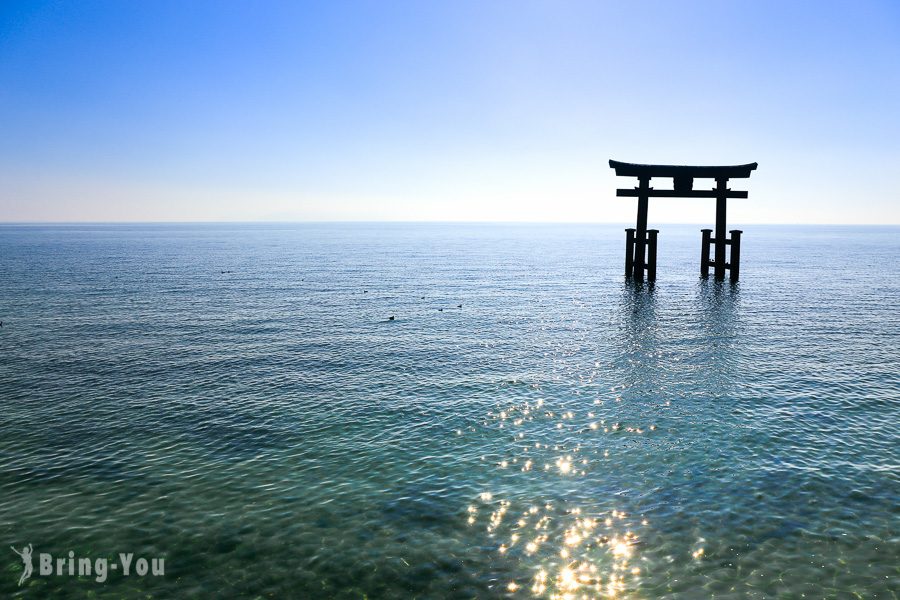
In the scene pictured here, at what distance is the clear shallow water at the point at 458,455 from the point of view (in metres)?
10.2

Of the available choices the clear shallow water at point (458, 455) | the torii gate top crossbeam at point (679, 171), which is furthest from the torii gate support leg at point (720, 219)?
the clear shallow water at point (458, 455)

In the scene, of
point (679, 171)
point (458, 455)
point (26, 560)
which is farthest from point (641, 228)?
point (26, 560)

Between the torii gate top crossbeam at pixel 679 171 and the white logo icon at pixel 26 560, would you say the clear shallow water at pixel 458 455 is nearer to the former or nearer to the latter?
the white logo icon at pixel 26 560

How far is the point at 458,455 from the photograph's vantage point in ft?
49.1

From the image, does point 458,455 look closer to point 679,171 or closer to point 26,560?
point 26,560

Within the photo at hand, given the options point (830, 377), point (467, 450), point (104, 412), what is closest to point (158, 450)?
point (104, 412)

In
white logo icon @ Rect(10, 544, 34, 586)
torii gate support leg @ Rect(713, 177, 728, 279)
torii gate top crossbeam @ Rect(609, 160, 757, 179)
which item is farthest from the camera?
torii gate support leg @ Rect(713, 177, 728, 279)

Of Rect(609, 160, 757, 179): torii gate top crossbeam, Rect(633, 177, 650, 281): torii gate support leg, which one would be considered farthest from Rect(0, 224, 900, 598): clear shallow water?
Rect(609, 160, 757, 179): torii gate top crossbeam

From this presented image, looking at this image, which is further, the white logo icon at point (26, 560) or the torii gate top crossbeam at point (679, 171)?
the torii gate top crossbeam at point (679, 171)

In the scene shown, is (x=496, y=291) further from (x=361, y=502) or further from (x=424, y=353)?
(x=361, y=502)

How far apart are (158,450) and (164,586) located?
254 inches

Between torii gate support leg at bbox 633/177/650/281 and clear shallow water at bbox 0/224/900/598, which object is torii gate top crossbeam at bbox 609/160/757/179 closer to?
torii gate support leg at bbox 633/177/650/281

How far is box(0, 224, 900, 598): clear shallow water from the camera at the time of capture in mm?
10234

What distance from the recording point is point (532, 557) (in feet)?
34.6
